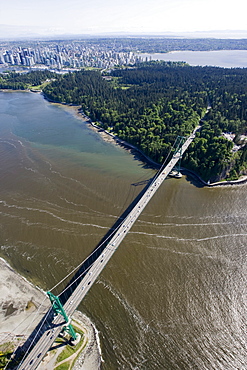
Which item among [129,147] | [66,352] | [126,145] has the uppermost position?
[126,145]

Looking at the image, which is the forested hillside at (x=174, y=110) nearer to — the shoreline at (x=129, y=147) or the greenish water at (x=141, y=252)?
the shoreline at (x=129, y=147)

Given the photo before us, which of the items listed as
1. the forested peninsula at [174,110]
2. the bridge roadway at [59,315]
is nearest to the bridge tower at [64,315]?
the bridge roadway at [59,315]

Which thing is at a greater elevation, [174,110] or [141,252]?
[174,110]

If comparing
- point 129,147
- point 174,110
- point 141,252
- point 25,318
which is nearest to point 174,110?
point 174,110

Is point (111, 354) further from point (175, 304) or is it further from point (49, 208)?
point (49, 208)

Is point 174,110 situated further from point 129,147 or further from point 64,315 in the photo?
point 64,315

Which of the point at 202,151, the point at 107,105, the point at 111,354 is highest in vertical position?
the point at 107,105

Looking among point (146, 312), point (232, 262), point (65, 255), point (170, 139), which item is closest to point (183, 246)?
point (232, 262)
